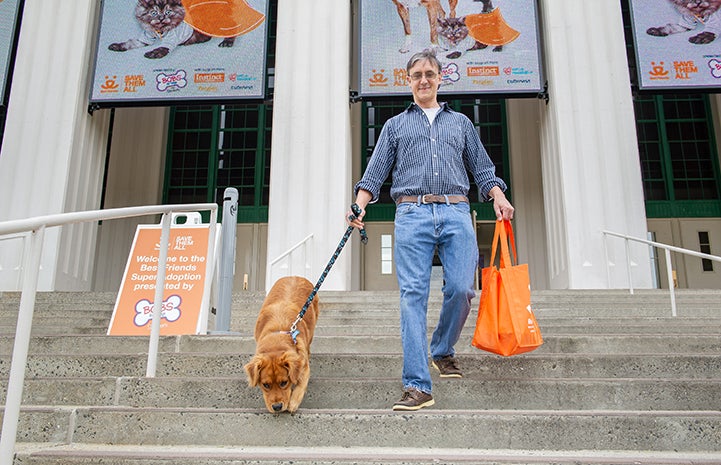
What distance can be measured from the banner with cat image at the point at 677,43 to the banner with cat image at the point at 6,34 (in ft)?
35.6

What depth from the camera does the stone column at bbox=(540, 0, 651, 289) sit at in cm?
938

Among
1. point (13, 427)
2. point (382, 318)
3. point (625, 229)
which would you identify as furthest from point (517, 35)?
point (13, 427)

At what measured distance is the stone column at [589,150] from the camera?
30.8 ft

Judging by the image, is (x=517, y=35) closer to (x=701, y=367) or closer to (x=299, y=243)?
(x=299, y=243)

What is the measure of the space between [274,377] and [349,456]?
1.86 feet

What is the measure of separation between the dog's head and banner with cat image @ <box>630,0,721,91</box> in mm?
9085

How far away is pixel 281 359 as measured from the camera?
2.66 meters

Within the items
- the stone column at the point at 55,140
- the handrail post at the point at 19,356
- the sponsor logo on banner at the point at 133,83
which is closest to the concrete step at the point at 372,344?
the handrail post at the point at 19,356

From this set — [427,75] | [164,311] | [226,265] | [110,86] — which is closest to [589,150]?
[226,265]

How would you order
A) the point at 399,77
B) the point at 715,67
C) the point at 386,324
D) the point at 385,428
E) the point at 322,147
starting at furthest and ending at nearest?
the point at 399,77
the point at 322,147
the point at 715,67
the point at 386,324
the point at 385,428

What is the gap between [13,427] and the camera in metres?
2.13

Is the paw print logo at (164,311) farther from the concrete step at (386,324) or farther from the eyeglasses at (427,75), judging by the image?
the eyeglasses at (427,75)

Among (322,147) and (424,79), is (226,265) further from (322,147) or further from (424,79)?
(322,147)

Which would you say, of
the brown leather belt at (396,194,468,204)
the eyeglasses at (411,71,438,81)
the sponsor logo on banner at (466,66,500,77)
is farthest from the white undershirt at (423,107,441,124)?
the sponsor logo on banner at (466,66,500,77)
